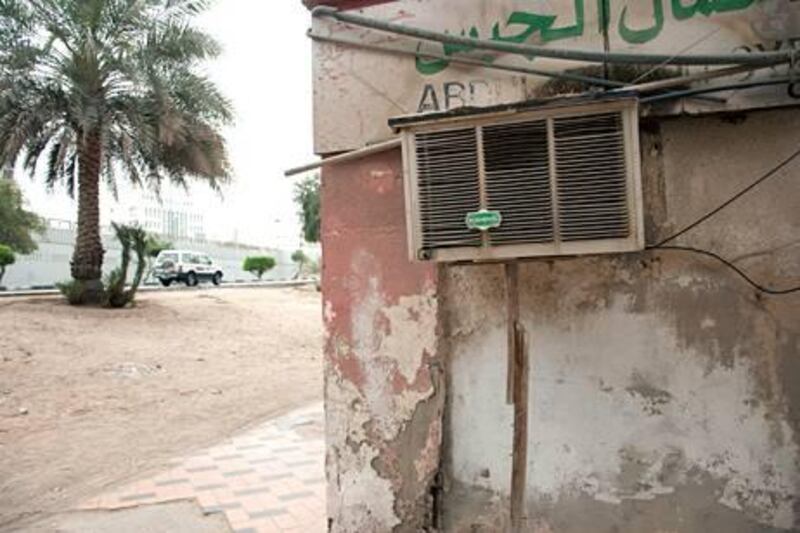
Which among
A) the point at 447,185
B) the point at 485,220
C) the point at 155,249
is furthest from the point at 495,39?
the point at 155,249

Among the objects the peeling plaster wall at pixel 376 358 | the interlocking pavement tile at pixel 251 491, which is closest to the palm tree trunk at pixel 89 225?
the interlocking pavement tile at pixel 251 491

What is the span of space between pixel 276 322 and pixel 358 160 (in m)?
14.6

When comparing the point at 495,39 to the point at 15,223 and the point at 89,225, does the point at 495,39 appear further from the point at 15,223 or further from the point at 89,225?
the point at 15,223

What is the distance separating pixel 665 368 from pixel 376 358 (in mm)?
1263

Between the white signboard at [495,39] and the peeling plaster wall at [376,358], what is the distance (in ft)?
0.86

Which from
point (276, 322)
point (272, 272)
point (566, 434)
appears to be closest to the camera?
point (566, 434)

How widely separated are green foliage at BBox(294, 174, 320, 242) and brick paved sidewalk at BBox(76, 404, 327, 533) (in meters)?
36.2

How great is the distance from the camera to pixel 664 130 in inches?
113

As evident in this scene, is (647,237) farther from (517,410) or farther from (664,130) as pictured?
(517,410)

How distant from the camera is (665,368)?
2854mm

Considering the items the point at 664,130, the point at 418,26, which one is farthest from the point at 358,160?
the point at 664,130

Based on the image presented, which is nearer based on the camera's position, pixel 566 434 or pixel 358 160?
pixel 566 434

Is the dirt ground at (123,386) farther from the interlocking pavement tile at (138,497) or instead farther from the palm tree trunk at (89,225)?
the palm tree trunk at (89,225)

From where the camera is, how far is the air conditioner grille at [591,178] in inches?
97.2
